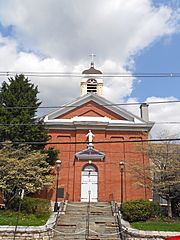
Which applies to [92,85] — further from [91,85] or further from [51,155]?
[51,155]

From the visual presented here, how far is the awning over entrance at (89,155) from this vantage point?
2619 centimetres

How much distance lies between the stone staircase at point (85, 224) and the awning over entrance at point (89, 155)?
491cm

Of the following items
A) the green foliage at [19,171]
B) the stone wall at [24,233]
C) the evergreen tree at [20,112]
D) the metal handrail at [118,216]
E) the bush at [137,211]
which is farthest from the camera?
the evergreen tree at [20,112]

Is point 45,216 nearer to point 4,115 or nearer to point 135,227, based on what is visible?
point 135,227

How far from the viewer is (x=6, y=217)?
17.4 m

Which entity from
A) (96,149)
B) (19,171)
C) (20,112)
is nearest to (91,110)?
(96,149)

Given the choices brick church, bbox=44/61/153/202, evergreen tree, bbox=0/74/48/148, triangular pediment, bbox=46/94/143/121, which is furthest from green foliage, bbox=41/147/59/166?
triangular pediment, bbox=46/94/143/121

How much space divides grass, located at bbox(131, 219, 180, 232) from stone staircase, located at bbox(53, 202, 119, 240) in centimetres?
135

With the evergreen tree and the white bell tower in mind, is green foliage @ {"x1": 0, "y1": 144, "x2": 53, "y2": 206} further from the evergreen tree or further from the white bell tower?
the white bell tower

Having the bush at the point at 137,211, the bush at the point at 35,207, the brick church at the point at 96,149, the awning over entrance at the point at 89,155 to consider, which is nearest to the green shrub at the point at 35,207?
the bush at the point at 35,207

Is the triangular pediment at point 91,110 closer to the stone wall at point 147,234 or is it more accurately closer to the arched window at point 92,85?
the arched window at point 92,85

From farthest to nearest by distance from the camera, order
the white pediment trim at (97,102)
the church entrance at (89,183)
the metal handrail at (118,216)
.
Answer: the white pediment trim at (97,102) → the church entrance at (89,183) → the metal handrail at (118,216)

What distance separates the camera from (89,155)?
1029 inches

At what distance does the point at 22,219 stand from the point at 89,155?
33.2 feet
